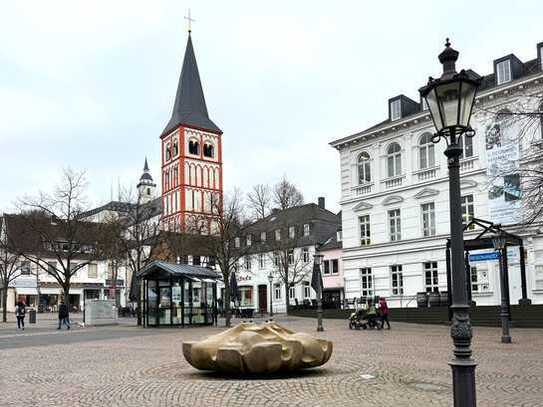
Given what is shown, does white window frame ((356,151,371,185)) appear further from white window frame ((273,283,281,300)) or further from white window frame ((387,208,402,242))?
white window frame ((273,283,281,300))

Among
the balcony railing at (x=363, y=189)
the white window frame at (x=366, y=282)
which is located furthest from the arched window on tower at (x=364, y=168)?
the white window frame at (x=366, y=282)

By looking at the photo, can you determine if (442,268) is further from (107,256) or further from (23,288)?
(23,288)

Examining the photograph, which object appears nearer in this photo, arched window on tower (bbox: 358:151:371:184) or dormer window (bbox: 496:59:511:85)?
dormer window (bbox: 496:59:511:85)

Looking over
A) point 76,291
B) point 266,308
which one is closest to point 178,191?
point 76,291

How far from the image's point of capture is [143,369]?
41.9 feet

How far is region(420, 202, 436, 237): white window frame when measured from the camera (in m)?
38.4

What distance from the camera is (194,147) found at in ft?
328

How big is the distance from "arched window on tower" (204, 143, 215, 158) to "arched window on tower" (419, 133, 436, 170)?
65276 mm

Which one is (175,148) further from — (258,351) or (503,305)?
(258,351)

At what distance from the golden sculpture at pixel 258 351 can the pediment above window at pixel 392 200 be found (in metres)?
29.4

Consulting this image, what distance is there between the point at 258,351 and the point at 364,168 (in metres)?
33.5

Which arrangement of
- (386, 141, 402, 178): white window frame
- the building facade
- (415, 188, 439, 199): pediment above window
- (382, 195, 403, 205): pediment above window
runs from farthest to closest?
1. the building facade
2. (386, 141, 402, 178): white window frame
3. (382, 195, 403, 205): pediment above window
4. (415, 188, 439, 199): pediment above window

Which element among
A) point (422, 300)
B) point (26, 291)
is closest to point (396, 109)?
point (422, 300)

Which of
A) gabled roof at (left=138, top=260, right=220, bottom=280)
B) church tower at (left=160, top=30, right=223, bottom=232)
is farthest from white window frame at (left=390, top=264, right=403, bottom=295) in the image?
church tower at (left=160, top=30, right=223, bottom=232)
